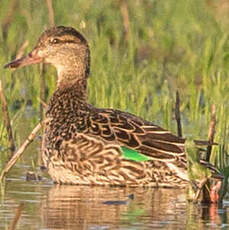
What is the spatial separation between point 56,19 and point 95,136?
6.30 m

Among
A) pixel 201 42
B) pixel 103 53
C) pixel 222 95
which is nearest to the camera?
pixel 222 95

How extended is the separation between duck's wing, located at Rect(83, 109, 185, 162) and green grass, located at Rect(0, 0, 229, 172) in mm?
350

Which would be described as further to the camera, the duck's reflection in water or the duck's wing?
the duck's wing

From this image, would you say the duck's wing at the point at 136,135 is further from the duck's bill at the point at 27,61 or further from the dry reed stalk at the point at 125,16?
the dry reed stalk at the point at 125,16

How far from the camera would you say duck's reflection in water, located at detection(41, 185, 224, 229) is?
24.0 ft

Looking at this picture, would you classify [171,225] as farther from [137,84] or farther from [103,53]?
[103,53]

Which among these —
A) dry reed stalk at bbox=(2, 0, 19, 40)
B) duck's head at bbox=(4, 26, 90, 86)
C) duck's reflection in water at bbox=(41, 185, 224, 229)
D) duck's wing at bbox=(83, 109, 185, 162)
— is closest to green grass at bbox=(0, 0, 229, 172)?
dry reed stalk at bbox=(2, 0, 19, 40)

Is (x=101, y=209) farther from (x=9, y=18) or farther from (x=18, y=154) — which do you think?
(x=9, y=18)

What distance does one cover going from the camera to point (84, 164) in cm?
923

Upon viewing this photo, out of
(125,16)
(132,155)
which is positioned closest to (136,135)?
(132,155)

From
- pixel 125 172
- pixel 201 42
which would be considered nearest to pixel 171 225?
pixel 125 172

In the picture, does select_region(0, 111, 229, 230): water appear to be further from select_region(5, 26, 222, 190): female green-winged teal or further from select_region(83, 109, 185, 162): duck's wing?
select_region(83, 109, 185, 162): duck's wing

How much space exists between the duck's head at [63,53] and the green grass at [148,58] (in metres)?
0.48

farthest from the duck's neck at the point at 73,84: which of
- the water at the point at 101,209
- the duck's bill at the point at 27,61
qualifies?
the water at the point at 101,209
